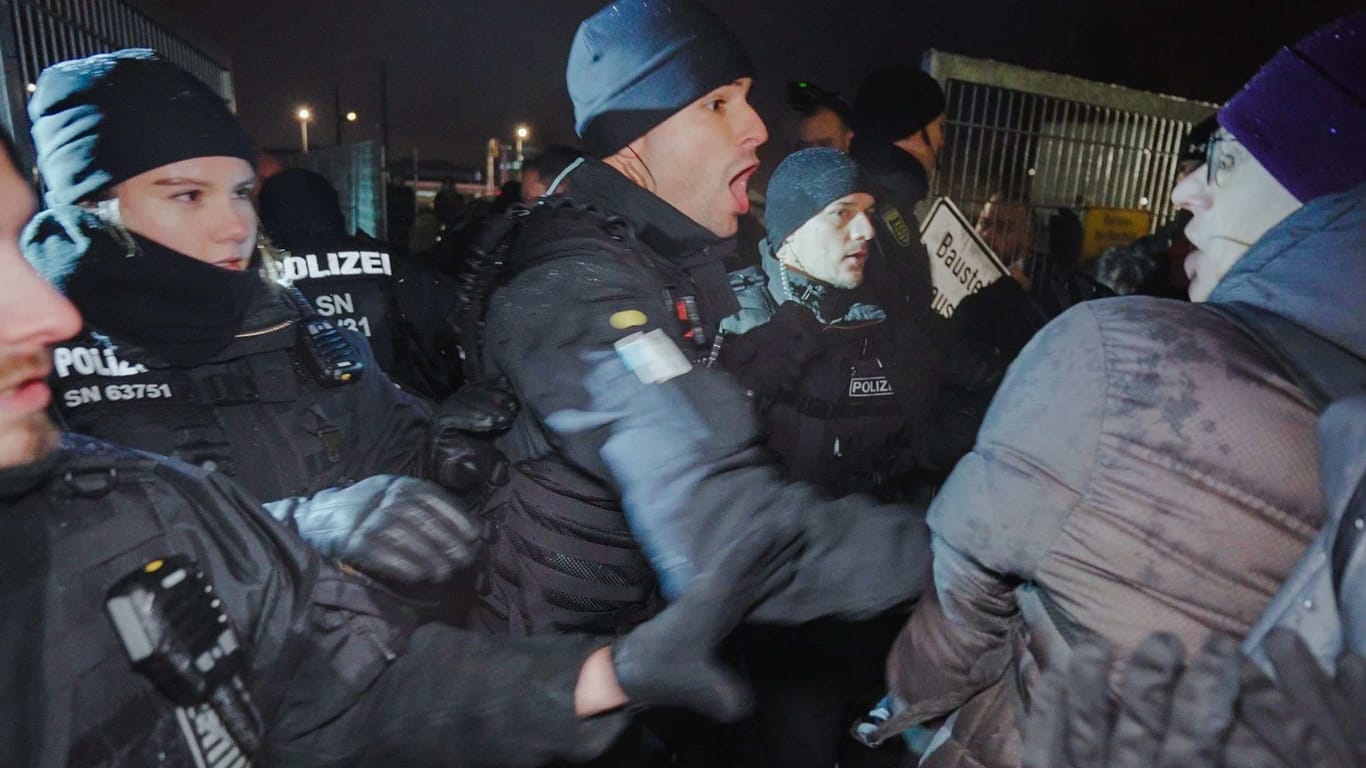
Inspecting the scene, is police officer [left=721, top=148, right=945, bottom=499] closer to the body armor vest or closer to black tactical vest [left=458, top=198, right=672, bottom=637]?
black tactical vest [left=458, top=198, right=672, bottom=637]

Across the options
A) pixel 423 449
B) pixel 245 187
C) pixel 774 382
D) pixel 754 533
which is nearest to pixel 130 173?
pixel 245 187

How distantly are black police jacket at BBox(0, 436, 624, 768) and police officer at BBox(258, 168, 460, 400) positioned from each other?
2.46m

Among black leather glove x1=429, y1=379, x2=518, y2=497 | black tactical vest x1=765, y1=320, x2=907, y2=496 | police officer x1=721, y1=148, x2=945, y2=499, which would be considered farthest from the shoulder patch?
black leather glove x1=429, y1=379, x2=518, y2=497

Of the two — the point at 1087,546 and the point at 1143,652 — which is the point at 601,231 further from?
the point at 1143,652

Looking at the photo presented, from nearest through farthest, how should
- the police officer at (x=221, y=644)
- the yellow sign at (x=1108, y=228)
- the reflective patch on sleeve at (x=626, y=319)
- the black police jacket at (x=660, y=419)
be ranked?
the police officer at (x=221, y=644) → the black police jacket at (x=660, y=419) → the reflective patch on sleeve at (x=626, y=319) → the yellow sign at (x=1108, y=228)

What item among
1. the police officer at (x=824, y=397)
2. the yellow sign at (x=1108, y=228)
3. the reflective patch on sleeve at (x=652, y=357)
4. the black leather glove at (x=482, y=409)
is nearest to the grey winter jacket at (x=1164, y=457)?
the reflective patch on sleeve at (x=652, y=357)

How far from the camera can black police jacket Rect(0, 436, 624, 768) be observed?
921 millimetres

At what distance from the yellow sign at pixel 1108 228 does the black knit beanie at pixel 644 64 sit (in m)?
5.11

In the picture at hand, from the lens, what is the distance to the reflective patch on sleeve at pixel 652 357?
1.33 metres

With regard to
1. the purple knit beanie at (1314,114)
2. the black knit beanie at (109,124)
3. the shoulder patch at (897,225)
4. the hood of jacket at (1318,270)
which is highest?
the purple knit beanie at (1314,114)

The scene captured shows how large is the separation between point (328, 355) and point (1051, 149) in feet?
18.8

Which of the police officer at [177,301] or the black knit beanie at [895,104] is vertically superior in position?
the black knit beanie at [895,104]

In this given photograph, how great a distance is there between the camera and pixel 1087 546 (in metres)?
1.14

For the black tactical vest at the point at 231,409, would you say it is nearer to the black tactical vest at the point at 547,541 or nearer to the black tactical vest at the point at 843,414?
the black tactical vest at the point at 547,541
